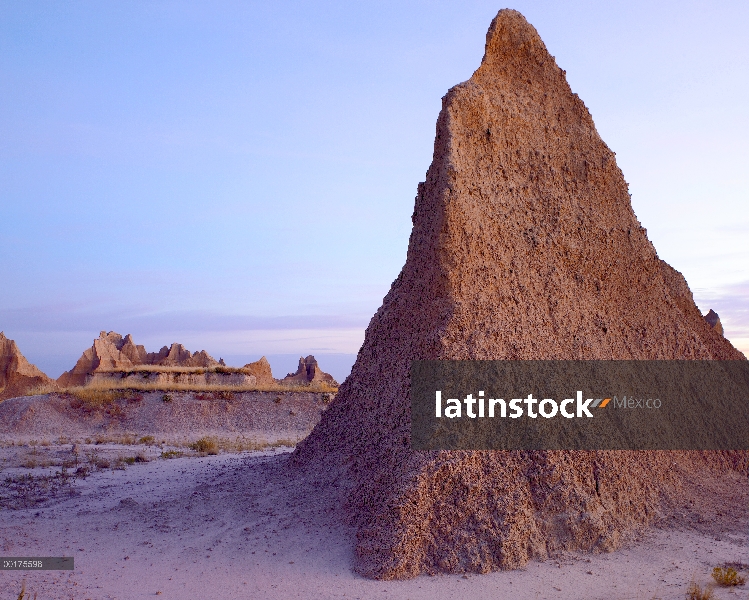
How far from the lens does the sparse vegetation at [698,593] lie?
5.35 meters

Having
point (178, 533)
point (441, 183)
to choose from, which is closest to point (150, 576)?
point (178, 533)

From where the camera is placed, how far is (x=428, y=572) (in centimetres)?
615

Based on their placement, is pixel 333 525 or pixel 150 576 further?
pixel 333 525

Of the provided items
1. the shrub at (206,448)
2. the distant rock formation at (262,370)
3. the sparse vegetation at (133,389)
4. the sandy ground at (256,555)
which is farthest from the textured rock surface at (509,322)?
the distant rock formation at (262,370)

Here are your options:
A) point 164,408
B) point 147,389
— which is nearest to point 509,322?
point 164,408

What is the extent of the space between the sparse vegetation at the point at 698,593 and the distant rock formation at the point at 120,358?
95.1 ft

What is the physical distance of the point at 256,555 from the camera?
22.3ft

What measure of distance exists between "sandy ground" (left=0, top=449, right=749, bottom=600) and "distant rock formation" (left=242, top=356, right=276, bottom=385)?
2138cm

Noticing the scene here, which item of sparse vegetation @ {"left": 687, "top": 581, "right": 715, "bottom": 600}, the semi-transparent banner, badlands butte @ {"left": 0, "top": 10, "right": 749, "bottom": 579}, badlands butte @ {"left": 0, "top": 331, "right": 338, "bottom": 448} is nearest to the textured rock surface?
badlands butte @ {"left": 0, "top": 10, "right": 749, "bottom": 579}

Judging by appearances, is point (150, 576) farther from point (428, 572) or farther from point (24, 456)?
point (24, 456)

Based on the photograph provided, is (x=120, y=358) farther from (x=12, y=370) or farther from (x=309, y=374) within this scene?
(x=309, y=374)

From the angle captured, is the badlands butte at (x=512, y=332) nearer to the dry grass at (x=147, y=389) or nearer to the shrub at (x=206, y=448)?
the shrub at (x=206, y=448)

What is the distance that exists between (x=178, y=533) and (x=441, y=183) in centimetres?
539

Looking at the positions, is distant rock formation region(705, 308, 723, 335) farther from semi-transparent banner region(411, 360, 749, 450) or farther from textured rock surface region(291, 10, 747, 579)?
semi-transparent banner region(411, 360, 749, 450)
